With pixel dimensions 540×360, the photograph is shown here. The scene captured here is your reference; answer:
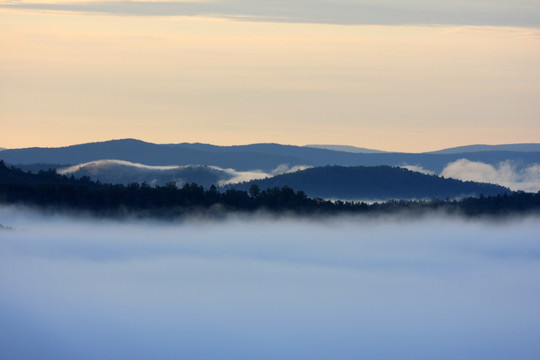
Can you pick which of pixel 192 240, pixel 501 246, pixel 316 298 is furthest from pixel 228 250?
pixel 316 298

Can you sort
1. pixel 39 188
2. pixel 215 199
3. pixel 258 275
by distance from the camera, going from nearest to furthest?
pixel 258 275
pixel 39 188
pixel 215 199

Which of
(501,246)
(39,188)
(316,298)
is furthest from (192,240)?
(316,298)

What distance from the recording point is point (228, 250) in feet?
558

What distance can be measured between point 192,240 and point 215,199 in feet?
79.5

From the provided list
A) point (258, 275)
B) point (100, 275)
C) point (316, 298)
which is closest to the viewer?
point (316, 298)

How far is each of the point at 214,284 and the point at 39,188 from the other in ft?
197

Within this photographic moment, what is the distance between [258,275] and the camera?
136750 mm

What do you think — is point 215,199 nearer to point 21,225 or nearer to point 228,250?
point 228,250

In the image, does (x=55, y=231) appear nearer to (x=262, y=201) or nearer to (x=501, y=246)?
(x=262, y=201)

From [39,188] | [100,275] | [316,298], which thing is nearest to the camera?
[316,298]

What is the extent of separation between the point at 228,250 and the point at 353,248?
96.0ft

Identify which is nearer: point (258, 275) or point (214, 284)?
point (214, 284)

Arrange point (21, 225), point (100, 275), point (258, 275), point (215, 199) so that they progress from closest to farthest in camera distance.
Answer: point (100, 275) → point (258, 275) → point (21, 225) → point (215, 199)

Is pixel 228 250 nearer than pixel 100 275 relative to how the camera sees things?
No
